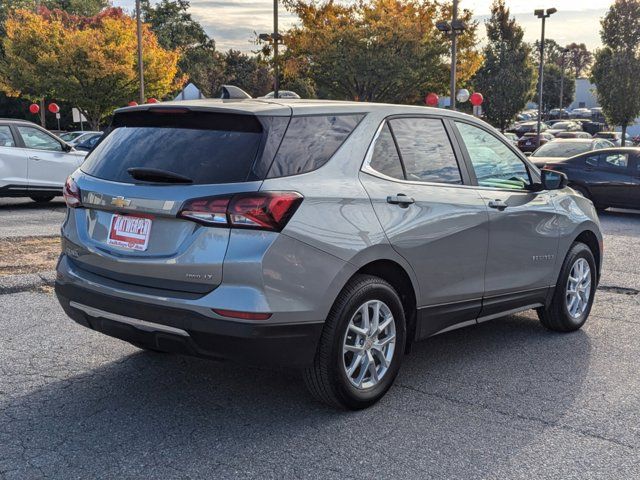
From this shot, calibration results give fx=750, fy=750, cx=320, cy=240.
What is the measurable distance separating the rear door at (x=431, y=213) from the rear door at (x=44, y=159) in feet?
35.7

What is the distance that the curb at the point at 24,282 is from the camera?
6.84m

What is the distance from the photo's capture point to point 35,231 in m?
10.8

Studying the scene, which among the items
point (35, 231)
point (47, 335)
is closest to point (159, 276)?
point (47, 335)

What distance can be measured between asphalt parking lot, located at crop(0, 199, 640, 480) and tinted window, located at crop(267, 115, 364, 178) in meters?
1.36

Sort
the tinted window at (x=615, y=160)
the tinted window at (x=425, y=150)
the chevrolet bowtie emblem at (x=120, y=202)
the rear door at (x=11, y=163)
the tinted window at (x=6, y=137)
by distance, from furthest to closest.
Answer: the tinted window at (x=615, y=160), the tinted window at (x=6, y=137), the rear door at (x=11, y=163), the tinted window at (x=425, y=150), the chevrolet bowtie emblem at (x=120, y=202)

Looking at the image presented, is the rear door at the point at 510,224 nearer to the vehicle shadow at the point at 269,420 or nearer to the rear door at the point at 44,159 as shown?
the vehicle shadow at the point at 269,420

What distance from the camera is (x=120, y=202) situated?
391cm

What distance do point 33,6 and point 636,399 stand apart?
70.0m

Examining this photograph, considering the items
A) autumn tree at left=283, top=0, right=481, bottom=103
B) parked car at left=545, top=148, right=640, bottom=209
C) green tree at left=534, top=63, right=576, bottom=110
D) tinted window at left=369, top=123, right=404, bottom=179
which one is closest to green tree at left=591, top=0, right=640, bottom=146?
autumn tree at left=283, top=0, right=481, bottom=103

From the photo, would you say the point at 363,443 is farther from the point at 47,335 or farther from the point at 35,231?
the point at 35,231

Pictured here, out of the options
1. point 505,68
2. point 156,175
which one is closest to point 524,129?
point 505,68

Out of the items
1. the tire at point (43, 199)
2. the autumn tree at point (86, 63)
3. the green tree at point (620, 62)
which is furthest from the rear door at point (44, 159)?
the green tree at point (620, 62)

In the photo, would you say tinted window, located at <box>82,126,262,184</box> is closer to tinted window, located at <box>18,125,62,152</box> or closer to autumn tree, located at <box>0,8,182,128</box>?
tinted window, located at <box>18,125,62,152</box>

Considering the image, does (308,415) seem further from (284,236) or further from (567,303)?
(567,303)
